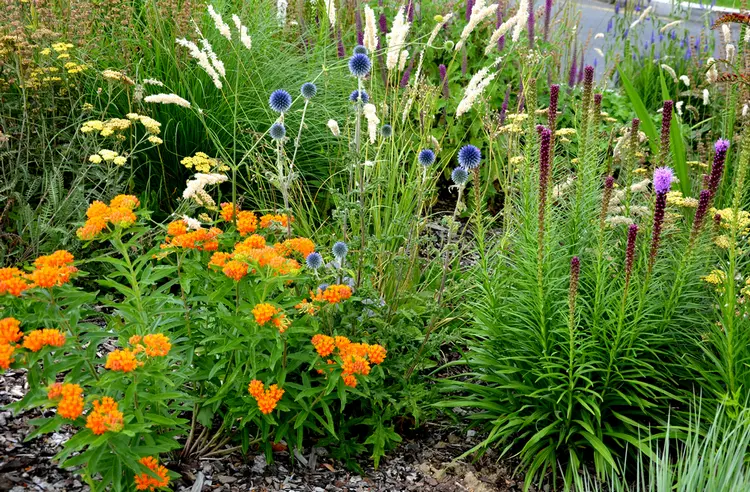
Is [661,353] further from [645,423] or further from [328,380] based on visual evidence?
[328,380]

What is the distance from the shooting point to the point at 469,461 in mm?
3543

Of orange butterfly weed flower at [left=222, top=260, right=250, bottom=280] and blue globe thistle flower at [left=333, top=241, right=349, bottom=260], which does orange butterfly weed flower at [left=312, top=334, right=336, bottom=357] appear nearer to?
orange butterfly weed flower at [left=222, top=260, right=250, bottom=280]

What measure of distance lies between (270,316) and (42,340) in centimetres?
73

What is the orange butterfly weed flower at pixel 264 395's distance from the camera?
9.14ft

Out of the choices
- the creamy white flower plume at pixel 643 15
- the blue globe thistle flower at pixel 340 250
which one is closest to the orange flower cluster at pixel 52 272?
the blue globe thistle flower at pixel 340 250

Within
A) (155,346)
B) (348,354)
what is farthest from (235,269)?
(348,354)

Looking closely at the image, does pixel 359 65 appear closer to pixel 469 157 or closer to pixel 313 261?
pixel 469 157

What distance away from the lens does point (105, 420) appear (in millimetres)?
2334

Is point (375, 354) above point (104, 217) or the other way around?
the other way around

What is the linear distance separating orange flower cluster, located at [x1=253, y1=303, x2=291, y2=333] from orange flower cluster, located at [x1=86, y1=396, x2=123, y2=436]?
1.82ft

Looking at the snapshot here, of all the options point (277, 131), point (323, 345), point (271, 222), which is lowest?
point (323, 345)

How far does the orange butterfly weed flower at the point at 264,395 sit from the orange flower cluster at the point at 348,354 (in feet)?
0.66

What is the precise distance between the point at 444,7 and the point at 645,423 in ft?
13.7

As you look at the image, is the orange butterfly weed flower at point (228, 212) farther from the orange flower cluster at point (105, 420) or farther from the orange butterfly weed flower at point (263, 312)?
the orange flower cluster at point (105, 420)
